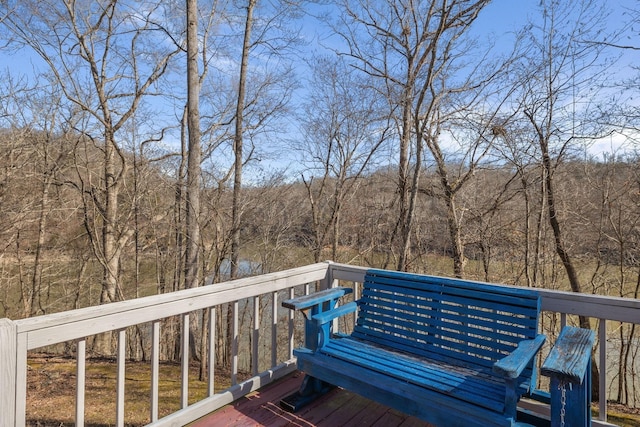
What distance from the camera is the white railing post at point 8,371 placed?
1356 millimetres

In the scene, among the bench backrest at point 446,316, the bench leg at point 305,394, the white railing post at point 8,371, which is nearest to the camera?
the white railing post at point 8,371

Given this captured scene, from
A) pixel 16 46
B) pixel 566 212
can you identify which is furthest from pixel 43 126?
pixel 566 212

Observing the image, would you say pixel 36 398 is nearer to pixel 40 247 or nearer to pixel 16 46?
pixel 40 247

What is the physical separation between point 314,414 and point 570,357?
146 centimetres

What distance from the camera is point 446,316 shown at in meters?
2.31

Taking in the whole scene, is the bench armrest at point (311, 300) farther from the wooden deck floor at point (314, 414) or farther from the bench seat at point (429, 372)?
the wooden deck floor at point (314, 414)

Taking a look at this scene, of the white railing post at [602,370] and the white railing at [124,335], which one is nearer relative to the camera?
the white railing at [124,335]

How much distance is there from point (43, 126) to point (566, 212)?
10.2 metres

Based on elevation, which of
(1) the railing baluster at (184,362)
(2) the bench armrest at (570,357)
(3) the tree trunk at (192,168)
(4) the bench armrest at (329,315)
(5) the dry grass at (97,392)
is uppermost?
(3) the tree trunk at (192,168)

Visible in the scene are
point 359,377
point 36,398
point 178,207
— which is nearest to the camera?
point 359,377

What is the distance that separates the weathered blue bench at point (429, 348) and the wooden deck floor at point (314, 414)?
8 cm

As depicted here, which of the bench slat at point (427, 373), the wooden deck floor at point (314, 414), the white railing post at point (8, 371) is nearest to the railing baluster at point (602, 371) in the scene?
the bench slat at point (427, 373)

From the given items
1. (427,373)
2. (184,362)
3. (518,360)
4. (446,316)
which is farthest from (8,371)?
(446,316)

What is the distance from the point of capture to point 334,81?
8.91 m
